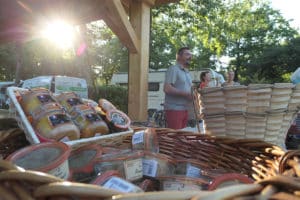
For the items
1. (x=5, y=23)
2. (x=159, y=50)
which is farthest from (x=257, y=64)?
(x=5, y=23)

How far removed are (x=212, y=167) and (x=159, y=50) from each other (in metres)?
22.3

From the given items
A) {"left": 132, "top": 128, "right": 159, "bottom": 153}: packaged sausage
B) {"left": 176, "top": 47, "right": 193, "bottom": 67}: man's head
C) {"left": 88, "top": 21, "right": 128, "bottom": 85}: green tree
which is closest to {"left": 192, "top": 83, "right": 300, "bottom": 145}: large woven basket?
{"left": 132, "top": 128, "right": 159, "bottom": 153}: packaged sausage

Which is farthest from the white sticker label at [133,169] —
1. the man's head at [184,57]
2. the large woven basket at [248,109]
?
the man's head at [184,57]

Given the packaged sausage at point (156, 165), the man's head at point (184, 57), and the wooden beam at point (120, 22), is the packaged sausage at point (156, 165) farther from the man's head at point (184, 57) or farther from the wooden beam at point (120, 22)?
the man's head at point (184, 57)

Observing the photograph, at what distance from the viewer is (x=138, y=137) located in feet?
3.61

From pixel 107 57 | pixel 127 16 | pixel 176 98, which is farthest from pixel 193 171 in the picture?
pixel 107 57

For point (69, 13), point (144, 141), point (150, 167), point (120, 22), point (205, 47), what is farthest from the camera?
point (205, 47)

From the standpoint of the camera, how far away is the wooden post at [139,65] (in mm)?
2959

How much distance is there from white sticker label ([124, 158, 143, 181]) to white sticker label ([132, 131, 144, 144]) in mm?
147

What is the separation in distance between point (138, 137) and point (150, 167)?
164mm

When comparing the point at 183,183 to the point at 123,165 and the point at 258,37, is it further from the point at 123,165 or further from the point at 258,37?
the point at 258,37

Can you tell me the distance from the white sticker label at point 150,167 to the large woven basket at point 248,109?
1.93ft

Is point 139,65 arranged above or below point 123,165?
above

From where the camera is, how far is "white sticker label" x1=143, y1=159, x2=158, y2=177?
0.94m
